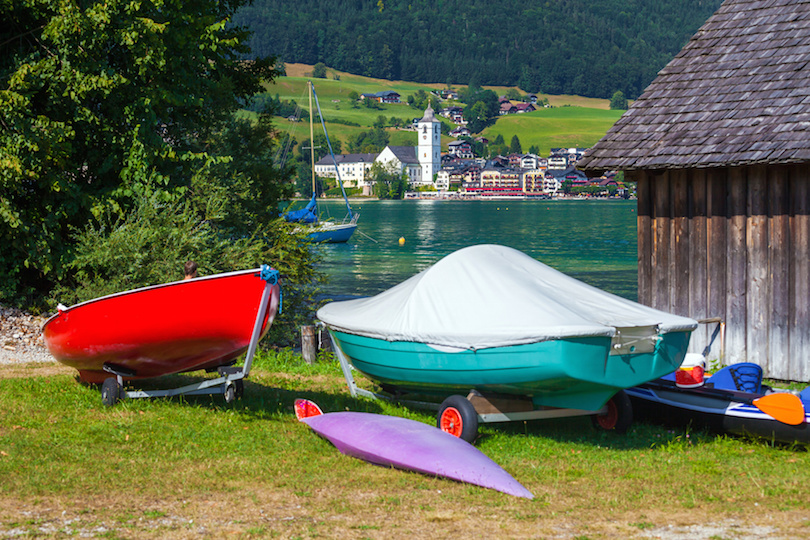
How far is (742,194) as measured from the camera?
1241cm

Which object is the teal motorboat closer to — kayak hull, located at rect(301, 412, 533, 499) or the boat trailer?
the boat trailer

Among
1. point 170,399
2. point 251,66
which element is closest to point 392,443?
point 170,399

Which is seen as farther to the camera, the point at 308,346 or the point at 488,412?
the point at 308,346

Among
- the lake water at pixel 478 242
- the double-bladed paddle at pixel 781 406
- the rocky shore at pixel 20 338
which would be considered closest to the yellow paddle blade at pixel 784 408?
the double-bladed paddle at pixel 781 406

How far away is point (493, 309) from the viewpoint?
8.59 m

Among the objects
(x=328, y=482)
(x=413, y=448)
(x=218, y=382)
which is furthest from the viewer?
(x=218, y=382)

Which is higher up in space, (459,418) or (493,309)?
(493,309)

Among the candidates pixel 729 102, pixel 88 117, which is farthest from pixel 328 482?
pixel 88 117

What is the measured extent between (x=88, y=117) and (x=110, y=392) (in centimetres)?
764

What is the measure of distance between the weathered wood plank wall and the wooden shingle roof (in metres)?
0.62

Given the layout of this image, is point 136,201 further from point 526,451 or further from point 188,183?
point 526,451

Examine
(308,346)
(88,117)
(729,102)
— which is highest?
(88,117)

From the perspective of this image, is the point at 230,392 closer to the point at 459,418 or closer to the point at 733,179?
the point at 459,418

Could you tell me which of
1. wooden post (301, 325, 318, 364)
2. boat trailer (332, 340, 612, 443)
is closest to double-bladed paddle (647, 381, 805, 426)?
boat trailer (332, 340, 612, 443)
